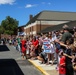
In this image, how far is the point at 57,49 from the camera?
13.3m

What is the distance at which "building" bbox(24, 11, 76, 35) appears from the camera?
226ft

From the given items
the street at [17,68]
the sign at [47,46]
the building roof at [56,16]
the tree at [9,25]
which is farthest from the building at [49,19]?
the sign at [47,46]

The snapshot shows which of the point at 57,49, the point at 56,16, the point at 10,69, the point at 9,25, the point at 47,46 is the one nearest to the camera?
the point at 57,49

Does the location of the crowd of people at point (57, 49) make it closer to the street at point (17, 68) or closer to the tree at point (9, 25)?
the street at point (17, 68)

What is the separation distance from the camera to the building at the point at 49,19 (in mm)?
68812

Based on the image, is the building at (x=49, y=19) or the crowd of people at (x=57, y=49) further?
the building at (x=49, y=19)

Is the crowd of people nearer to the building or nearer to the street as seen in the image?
the street

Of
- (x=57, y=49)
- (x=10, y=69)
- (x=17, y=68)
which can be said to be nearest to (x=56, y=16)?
(x=17, y=68)

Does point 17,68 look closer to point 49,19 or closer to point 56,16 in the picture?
point 49,19

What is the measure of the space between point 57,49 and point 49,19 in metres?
58.5

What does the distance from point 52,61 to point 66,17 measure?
62.7 meters

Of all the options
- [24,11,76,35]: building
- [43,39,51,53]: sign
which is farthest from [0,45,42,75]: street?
[24,11,76,35]: building

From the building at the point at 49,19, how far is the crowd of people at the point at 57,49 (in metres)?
48.7

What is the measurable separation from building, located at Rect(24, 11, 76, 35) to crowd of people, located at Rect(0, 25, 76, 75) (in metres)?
48.7
